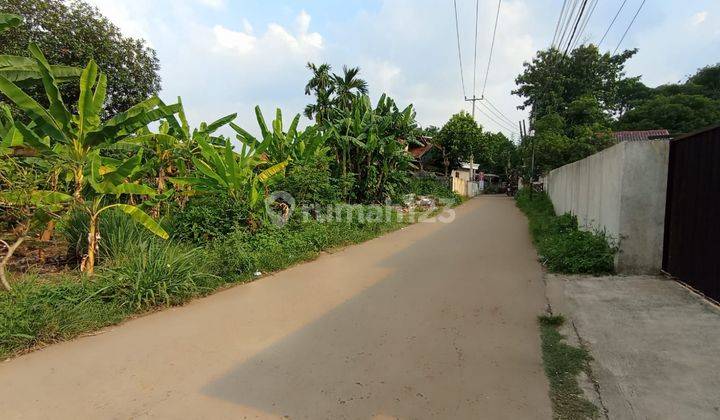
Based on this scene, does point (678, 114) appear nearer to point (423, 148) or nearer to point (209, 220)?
point (423, 148)

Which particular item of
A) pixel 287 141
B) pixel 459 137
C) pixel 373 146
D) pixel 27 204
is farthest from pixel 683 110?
pixel 27 204

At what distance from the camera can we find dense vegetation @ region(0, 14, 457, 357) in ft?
14.9

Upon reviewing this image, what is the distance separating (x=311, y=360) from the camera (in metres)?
3.34

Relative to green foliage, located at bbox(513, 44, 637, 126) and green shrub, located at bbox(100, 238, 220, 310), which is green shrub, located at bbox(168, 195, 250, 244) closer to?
green shrub, located at bbox(100, 238, 220, 310)

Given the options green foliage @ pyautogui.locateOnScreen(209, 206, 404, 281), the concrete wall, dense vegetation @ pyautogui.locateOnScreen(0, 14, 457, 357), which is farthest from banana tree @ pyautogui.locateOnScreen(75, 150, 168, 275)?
the concrete wall

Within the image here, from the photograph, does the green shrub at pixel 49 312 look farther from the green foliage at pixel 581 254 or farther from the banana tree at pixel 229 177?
the green foliage at pixel 581 254

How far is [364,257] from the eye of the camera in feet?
25.9

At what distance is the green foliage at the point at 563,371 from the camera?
250cm

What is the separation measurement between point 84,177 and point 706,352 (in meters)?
7.09

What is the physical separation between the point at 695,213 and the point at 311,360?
4.76 meters

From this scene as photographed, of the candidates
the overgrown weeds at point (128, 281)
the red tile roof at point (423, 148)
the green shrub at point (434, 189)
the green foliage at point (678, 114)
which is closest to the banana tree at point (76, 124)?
the overgrown weeds at point (128, 281)

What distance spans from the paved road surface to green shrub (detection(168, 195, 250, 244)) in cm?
205

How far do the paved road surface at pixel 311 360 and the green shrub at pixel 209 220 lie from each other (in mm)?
2050

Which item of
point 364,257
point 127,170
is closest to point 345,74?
point 364,257
